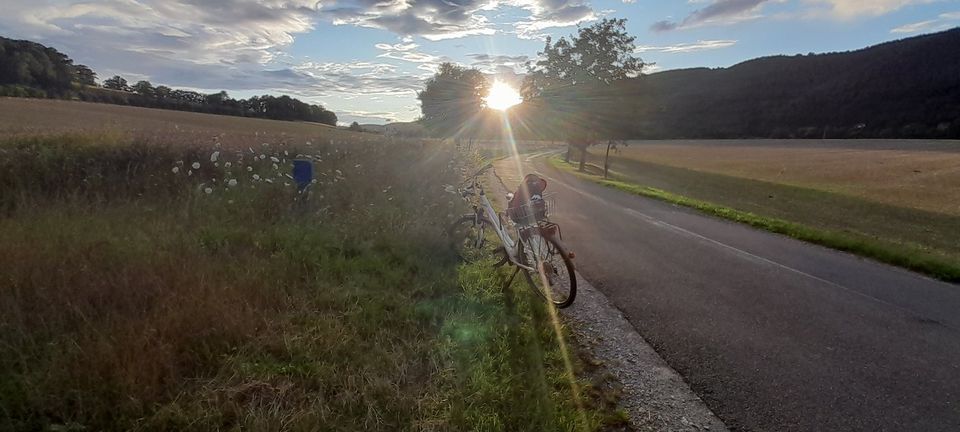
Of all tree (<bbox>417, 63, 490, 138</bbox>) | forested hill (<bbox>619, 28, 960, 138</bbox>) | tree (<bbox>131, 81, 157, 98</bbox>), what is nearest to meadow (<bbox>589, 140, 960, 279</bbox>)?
forested hill (<bbox>619, 28, 960, 138</bbox>)

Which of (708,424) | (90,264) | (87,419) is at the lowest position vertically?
(708,424)

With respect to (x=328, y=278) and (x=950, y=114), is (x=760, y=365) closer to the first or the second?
(x=328, y=278)

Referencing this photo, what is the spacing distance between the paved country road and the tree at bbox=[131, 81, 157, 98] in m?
78.3

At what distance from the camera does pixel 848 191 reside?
26156 millimetres

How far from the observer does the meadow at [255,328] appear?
2805 mm

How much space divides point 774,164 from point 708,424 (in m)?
48.2

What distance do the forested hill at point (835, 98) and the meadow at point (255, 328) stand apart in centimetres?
7107

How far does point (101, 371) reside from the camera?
288cm

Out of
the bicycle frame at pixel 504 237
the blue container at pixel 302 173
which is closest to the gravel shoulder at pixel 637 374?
the bicycle frame at pixel 504 237

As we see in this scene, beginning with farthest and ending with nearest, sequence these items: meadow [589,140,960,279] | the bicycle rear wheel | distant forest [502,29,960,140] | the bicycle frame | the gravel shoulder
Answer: distant forest [502,29,960,140] → meadow [589,140,960,279] → the bicycle rear wheel → the bicycle frame → the gravel shoulder

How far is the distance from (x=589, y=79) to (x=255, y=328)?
37.4 meters

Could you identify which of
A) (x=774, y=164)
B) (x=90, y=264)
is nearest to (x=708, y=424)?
(x=90, y=264)

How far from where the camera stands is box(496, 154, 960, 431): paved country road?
142 inches

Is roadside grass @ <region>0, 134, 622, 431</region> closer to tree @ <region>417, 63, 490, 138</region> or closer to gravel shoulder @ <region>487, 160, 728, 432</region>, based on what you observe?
gravel shoulder @ <region>487, 160, 728, 432</region>
